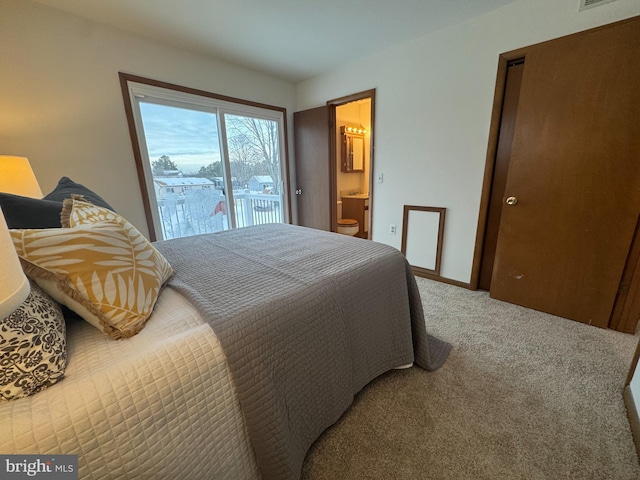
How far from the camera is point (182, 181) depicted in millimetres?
2779

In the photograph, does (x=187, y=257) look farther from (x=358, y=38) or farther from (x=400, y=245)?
(x=358, y=38)

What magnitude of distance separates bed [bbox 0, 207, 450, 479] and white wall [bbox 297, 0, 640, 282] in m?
1.45

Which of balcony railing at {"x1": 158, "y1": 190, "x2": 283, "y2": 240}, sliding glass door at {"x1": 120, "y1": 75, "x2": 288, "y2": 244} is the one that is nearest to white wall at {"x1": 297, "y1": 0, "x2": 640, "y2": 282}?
sliding glass door at {"x1": 120, "y1": 75, "x2": 288, "y2": 244}

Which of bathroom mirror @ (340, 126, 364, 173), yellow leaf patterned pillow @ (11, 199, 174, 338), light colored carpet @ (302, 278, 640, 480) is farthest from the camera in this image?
bathroom mirror @ (340, 126, 364, 173)

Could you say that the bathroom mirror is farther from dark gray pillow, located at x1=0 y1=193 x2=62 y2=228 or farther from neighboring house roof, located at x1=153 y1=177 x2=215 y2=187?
dark gray pillow, located at x1=0 y1=193 x2=62 y2=228

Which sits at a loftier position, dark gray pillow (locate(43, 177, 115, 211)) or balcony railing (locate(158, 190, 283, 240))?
dark gray pillow (locate(43, 177, 115, 211))

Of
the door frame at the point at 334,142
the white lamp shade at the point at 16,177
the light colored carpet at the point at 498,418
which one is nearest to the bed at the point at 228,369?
the light colored carpet at the point at 498,418

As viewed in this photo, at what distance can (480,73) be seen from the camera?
2105 millimetres

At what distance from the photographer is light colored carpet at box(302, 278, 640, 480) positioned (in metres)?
0.99

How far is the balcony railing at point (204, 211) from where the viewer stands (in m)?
2.76

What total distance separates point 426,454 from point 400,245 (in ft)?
6.95

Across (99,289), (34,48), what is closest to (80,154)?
(34,48)

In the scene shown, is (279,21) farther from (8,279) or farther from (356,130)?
(356,130)

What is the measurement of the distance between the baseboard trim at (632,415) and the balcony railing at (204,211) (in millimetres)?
3490
